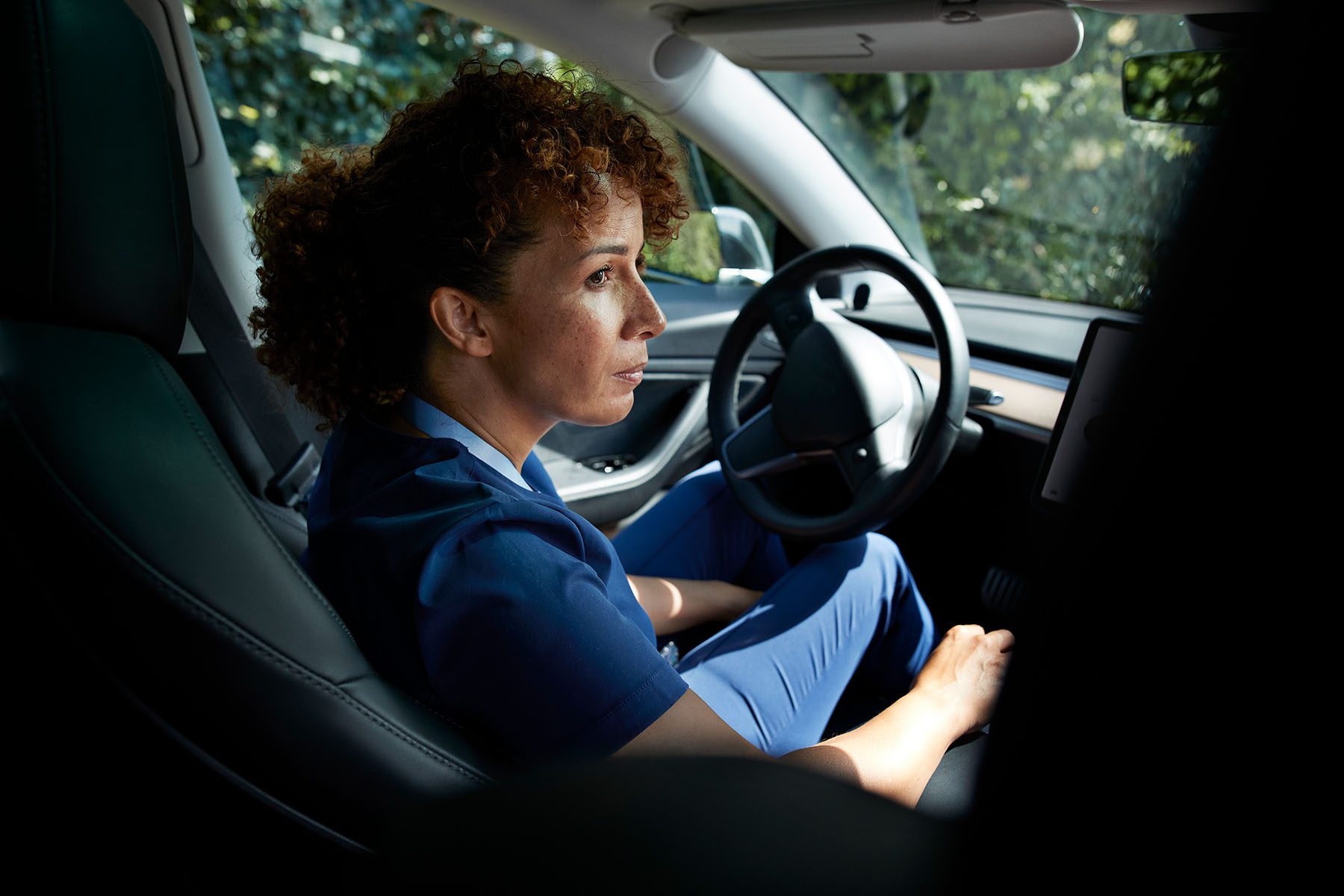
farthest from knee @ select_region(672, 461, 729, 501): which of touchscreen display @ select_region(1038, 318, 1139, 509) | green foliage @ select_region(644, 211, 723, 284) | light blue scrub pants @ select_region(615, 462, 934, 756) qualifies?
green foliage @ select_region(644, 211, 723, 284)

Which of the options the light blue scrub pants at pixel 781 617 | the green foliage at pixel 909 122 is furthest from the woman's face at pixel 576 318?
the green foliage at pixel 909 122

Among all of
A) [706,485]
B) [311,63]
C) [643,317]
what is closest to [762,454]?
[706,485]

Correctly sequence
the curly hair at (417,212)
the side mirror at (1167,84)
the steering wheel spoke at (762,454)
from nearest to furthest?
the curly hair at (417,212) < the side mirror at (1167,84) < the steering wheel spoke at (762,454)

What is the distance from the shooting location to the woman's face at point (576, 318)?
3.83ft

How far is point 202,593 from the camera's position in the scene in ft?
2.42

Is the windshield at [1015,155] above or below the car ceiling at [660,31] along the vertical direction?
above

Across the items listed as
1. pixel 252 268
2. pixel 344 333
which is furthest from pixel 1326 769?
pixel 252 268

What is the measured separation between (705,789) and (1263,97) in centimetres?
40

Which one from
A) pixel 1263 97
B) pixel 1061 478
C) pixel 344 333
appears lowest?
pixel 344 333

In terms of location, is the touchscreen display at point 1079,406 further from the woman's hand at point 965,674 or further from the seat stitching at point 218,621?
the seat stitching at point 218,621

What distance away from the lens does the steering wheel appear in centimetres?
167

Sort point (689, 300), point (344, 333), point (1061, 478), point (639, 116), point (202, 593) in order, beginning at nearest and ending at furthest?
point (202, 593)
point (344, 333)
point (639, 116)
point (1061, 478)
point (689, 300)

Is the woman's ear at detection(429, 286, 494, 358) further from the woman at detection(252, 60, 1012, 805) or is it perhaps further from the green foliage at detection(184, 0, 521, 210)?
the green foliage at detection(184, 0, 521, 210)

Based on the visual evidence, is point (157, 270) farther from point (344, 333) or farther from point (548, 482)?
point (548, 482)
